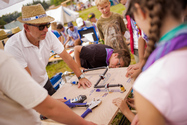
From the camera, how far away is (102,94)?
69.1 inches

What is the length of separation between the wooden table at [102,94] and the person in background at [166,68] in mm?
752

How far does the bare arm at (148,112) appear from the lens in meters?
0.65

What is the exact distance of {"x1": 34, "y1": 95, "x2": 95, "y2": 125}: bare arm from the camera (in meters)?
0.96

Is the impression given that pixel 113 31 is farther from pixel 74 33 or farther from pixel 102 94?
pixel 74 33

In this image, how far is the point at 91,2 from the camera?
1109 inches

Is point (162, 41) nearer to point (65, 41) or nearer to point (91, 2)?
point (65, 41)

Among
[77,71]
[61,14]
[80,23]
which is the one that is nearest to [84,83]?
[77,71]

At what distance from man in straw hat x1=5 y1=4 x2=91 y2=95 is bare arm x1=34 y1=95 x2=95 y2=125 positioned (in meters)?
0.94

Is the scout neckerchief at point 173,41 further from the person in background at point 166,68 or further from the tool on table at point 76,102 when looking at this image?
the tool on table at point 76,102

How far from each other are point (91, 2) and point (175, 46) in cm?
2979

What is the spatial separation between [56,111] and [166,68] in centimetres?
75

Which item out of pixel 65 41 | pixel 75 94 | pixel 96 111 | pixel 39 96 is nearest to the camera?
pixel 39 96

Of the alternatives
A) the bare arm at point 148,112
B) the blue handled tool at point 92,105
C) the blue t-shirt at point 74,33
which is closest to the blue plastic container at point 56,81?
the blue handled tool at point 92,105

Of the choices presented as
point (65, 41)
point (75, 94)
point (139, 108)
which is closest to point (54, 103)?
point (139, 108)
